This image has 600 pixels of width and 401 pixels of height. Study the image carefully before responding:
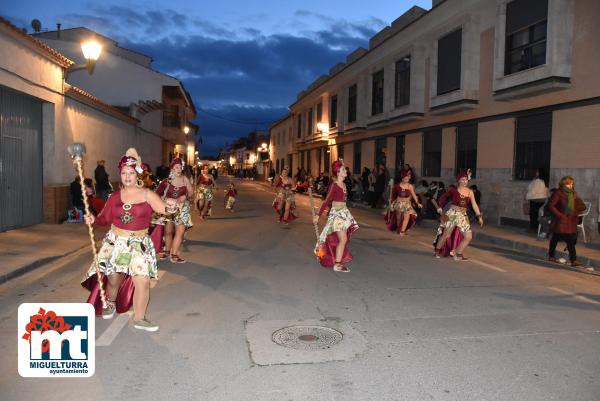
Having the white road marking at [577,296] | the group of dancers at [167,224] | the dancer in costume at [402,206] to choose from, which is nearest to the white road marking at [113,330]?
the group of dancers at [167,224]

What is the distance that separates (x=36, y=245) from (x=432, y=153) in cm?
1527

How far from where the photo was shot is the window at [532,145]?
14203mm

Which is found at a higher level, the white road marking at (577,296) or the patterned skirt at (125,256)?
the patterned skirt at (125,256)

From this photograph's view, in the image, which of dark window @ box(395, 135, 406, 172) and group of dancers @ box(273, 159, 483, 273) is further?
dark window @ box(395, 135, 406, 172)

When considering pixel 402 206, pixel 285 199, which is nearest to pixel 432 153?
pixel 285 199

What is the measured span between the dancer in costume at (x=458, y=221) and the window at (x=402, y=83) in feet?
44.8

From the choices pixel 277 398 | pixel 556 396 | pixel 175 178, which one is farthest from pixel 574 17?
pixel 277 398

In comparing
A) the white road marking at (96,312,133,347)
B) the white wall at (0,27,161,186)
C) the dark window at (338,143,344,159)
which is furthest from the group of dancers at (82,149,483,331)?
the dark window at (338,143,344,159)

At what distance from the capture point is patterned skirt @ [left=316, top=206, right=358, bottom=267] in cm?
854

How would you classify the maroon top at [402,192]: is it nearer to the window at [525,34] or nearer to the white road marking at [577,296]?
the window at [525,34]

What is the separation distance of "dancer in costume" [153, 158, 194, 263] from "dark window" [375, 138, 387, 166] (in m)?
17.6

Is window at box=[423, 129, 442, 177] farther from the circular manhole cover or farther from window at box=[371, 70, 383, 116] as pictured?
the circular manhole cover

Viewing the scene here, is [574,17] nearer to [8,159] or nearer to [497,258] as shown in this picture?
[497,258]

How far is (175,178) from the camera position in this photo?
9266mm
